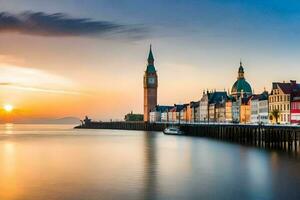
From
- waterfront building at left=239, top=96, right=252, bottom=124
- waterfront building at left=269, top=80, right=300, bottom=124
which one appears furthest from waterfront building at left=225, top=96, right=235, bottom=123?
waterfront building at left=269, top=80, right=300, bottom=124

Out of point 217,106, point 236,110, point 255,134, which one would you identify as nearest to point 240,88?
point 217,106

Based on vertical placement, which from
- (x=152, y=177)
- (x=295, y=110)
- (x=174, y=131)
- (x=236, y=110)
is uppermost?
(x=236, y=110)

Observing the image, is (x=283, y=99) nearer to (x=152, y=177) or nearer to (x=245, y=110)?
(x=245, y=110)

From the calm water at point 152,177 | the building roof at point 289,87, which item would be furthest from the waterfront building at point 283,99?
the calm water at point 152,177

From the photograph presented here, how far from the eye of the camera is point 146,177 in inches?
1946

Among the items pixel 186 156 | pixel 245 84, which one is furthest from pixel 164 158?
pixel 245 84

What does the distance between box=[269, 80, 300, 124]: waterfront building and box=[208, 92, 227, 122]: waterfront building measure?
2175 inches

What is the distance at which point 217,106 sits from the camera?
614 ft

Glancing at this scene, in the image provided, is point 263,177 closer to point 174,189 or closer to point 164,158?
point 174,189

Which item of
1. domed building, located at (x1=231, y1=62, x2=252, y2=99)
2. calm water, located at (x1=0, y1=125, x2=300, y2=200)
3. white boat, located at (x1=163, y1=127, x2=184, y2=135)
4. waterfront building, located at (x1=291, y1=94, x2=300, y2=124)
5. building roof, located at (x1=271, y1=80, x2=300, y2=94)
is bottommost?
calm water, located at (x1=0, y1=125, x2=300, y2=200)

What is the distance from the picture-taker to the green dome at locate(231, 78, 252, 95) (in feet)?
637

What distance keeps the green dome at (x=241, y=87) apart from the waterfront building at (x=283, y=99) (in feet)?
222

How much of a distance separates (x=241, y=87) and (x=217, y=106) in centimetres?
1487

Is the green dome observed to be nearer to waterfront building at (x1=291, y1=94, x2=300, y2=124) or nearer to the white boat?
the white boat
